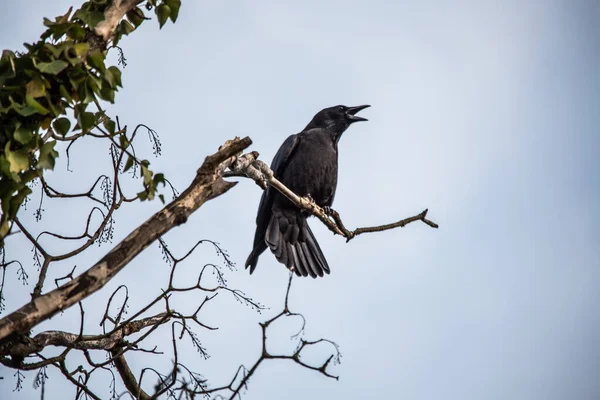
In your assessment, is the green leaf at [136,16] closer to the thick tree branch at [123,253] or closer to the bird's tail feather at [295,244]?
the thick tree branch at [123,253]

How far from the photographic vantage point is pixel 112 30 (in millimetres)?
3055

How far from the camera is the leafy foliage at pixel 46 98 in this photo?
2.67m

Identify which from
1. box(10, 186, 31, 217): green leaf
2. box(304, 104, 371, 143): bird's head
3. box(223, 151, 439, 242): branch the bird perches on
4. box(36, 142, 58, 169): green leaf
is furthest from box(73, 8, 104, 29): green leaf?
box(304, 104, 371, 143): bird's head

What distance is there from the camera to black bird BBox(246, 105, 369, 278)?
650cm

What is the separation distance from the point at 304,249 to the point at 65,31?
13.3ft

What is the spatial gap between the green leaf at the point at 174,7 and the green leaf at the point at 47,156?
89 centimetres

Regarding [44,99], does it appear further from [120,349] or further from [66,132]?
[120,349]

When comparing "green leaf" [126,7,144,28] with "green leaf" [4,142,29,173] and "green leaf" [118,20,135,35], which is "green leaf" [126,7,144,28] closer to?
"green leaf" [118,20,135,35]

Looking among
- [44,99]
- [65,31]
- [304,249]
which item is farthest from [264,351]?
[304,249]

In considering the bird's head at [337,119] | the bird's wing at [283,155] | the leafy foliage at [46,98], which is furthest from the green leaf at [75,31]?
the bird's head at [337,119]

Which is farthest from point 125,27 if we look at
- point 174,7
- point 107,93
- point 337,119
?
point 337,119

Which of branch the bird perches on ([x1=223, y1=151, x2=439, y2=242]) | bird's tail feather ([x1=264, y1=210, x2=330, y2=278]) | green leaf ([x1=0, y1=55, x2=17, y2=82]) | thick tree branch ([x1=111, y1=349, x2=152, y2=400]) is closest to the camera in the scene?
green leaf ([x1=0, y1=55, x2=17, y2=82])

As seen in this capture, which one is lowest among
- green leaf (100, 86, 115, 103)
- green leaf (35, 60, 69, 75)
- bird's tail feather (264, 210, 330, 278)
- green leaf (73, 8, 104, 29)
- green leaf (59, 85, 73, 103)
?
green leaf (59, 85, 73, 103)

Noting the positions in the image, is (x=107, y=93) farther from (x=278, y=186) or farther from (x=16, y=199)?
(x=278, y=186)
